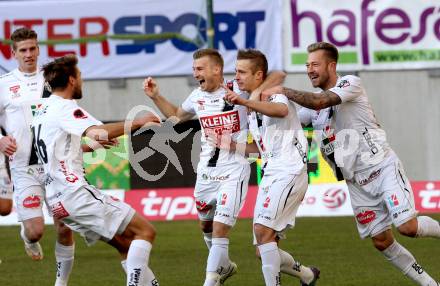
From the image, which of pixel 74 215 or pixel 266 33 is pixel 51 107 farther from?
pixel 266 33

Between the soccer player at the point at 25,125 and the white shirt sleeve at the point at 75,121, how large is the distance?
2078 mm

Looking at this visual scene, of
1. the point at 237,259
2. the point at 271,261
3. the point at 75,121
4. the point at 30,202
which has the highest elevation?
the point at 75,121

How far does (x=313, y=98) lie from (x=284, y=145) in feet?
1.95

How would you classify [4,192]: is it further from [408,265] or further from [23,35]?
[408,265]

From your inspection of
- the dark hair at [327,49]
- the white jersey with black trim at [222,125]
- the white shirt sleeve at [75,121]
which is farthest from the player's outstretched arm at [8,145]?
the dark hair at [327,49]

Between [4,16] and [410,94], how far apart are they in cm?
980

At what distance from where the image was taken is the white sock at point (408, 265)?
10750 millimetres

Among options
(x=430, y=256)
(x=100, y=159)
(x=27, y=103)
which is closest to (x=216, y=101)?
(x=27, y=103)

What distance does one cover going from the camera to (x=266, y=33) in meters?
25.5

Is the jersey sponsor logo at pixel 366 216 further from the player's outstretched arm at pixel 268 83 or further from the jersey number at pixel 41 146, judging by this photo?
the jersey number at pixel 41 146

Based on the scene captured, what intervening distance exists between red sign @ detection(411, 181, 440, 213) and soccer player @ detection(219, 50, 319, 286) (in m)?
10.0

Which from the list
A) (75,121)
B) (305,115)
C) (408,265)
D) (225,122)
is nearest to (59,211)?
(75,121)

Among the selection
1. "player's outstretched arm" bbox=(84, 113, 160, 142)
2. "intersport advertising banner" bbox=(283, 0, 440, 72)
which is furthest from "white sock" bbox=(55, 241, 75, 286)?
"intersport advertising banner" bbox=(283, 0, 440, 72)

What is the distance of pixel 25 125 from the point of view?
12156 mm
